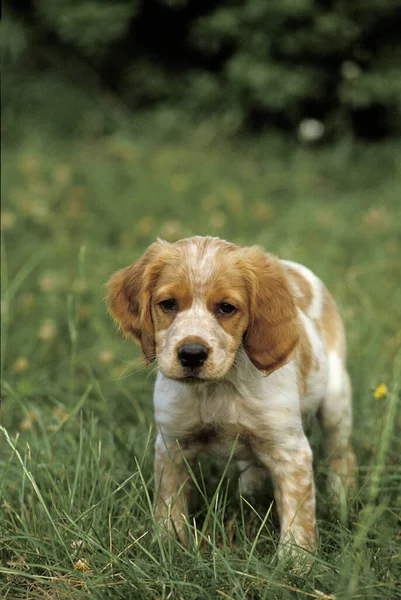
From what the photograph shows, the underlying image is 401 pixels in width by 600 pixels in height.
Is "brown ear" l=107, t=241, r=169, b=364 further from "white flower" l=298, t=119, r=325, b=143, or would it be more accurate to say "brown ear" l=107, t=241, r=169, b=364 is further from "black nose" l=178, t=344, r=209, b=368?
"white flower" l=298, t=119, r=325, b=143

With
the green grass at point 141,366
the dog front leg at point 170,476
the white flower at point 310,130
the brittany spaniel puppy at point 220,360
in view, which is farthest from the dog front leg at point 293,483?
the white flower at point 310,130

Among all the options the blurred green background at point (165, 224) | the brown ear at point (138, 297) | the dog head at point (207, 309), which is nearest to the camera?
the blurred green background at point (165, 224)

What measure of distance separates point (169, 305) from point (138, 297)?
20cm

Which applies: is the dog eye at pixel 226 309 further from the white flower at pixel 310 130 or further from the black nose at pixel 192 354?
the white flower at pixel 310 130

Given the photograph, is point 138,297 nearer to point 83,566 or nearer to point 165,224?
point 83,566

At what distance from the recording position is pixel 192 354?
307cm

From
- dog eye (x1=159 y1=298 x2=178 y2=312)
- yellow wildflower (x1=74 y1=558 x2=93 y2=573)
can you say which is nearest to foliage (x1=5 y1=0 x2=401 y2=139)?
dog eye (x1=159 y1=298 x2=178 y2=312)

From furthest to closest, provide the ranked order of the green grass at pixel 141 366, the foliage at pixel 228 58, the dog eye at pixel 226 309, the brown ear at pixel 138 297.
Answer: the foliage at pixel 228 58 < the brown ear at pixel 138 297 < the dog eye at pixel 226 309 < the green grass at pixel 141 366

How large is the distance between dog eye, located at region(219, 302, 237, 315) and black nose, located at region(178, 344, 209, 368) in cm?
24

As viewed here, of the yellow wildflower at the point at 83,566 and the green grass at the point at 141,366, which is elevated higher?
the green grass at the point at 141,366

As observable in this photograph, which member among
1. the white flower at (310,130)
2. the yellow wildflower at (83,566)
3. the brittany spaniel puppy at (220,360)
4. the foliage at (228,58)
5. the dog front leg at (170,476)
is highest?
the foliage at (228,58)

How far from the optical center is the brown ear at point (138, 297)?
11.2ft

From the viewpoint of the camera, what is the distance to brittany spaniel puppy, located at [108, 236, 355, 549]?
3.21 metres

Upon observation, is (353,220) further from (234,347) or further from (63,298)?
(234,347)
